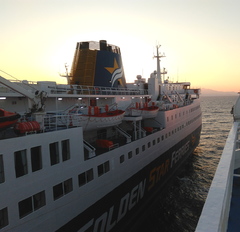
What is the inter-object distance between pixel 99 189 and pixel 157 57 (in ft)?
94.9

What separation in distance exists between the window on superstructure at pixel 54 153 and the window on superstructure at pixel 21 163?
130 centimetres

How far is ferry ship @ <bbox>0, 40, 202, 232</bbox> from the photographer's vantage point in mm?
8781

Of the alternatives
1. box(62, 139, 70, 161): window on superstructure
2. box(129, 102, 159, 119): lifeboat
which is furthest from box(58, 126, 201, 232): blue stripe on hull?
box(129, 102, 159, 119): lifeboat

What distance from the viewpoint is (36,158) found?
931cm

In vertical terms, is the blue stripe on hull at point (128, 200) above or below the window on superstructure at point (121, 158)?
below

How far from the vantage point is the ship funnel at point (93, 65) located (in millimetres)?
18672

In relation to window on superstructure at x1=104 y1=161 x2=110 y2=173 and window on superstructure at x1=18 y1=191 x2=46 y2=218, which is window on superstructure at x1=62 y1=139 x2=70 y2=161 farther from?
window on superstructure at x1=104 y1=161 x2=110 y2=173

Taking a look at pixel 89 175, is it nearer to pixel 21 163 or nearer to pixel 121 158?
pixel 121 158

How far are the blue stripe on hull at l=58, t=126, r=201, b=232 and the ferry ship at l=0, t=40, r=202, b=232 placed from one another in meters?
0.04

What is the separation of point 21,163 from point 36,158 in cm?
69

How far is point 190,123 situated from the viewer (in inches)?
1225

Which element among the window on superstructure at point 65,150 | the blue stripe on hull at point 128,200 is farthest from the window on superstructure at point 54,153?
the blue stripe on hull at point 128,200

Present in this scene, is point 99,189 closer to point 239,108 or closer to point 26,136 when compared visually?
point 26,136

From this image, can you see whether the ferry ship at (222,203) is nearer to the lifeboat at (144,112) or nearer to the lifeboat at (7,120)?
the lifeboat at (7,120)
